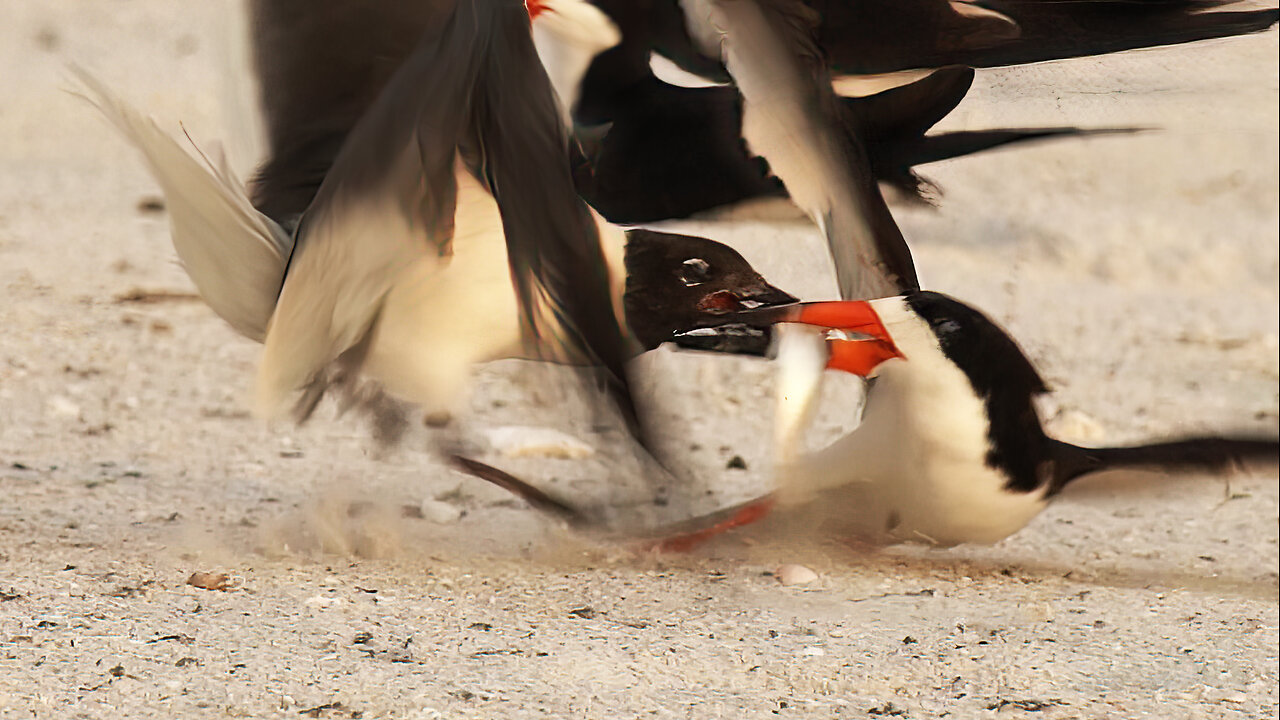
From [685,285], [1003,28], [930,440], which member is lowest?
[930,440]

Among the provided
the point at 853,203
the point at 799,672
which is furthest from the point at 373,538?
the point at 853,203

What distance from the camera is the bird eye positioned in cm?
132

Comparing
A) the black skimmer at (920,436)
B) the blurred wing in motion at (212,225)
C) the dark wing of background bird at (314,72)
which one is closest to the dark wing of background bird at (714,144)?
the black skimmer at (920,436)

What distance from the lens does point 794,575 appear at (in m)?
1.45

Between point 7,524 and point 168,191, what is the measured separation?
1.44 feet

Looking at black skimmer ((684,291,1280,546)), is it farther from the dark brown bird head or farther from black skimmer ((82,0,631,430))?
black skimmer ((82,0,631,430))

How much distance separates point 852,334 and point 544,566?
1.47 feet

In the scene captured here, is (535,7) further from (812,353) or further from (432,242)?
(812,353)

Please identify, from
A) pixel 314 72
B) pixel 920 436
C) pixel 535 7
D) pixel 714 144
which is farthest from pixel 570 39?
pixel 920 436

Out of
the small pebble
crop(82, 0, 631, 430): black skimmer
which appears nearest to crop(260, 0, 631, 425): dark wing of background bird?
crop(82, 0, 631, 430): black skimmer

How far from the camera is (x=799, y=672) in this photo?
121cm

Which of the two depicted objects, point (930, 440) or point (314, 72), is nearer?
point (930, 440)

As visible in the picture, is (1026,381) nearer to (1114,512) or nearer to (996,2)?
(996,2)

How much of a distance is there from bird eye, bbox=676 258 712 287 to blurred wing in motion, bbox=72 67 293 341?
1.42 feet
